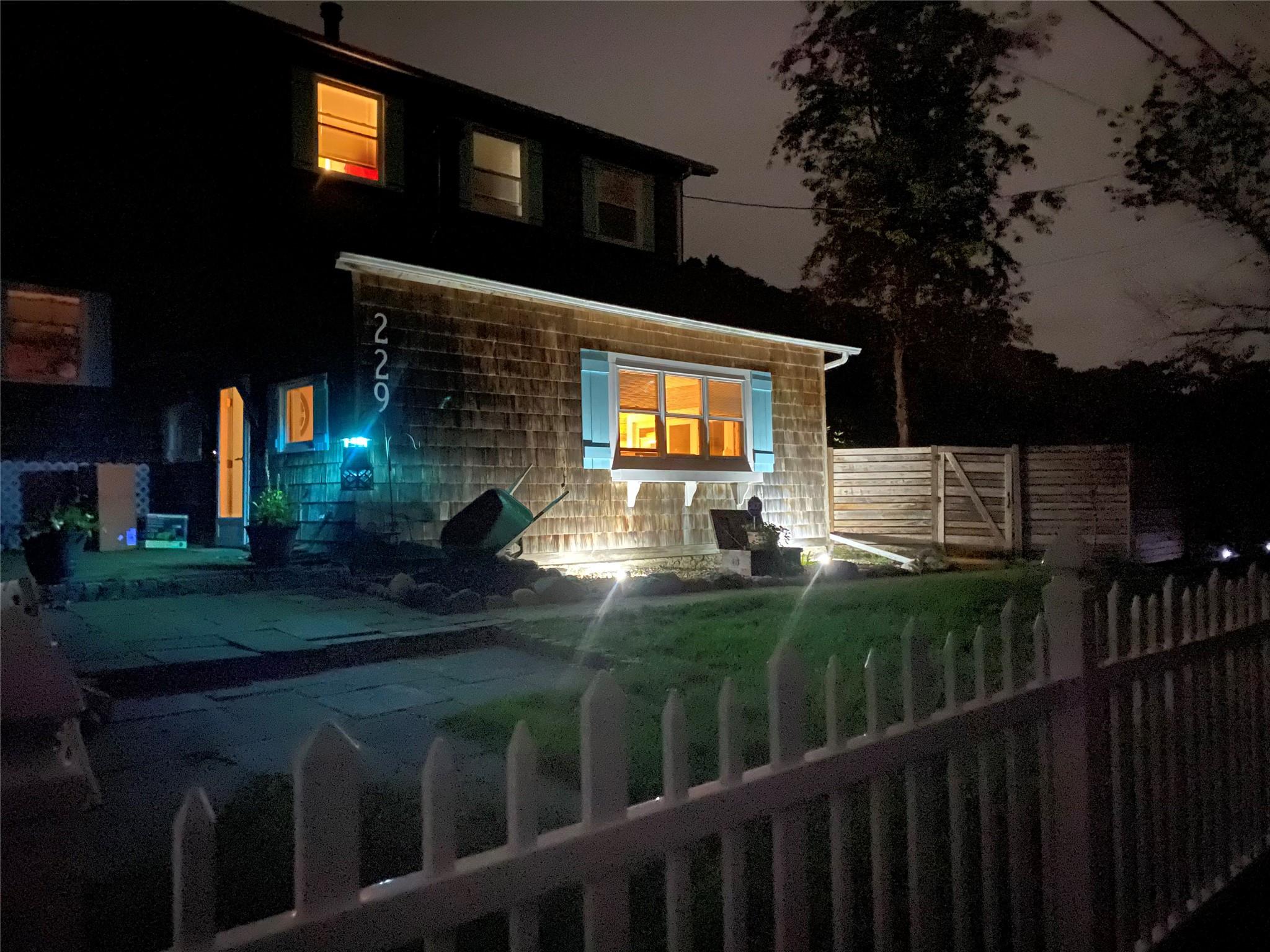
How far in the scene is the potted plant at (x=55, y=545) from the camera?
24.0ft

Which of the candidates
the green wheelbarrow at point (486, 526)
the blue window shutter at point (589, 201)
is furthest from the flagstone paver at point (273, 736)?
the blue window shutter at point (589, 201)

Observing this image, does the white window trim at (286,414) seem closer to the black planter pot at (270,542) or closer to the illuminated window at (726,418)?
the black planter pot at (270,542)

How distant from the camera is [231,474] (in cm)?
1180

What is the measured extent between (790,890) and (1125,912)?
5.24 ft

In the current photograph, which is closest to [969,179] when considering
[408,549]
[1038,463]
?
[1038,463]

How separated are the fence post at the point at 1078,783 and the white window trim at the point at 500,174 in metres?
11.0

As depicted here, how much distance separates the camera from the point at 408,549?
9008mm

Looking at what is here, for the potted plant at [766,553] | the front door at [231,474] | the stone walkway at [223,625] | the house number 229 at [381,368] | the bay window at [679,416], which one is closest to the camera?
the stone walkway at [223,625]

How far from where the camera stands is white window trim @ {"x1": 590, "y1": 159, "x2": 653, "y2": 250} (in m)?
13.7

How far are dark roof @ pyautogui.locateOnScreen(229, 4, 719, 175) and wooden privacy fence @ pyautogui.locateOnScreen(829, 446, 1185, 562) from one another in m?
5.65

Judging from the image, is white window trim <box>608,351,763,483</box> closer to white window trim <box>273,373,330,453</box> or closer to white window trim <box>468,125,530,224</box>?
white window trim <box>468,125,530,224</box>

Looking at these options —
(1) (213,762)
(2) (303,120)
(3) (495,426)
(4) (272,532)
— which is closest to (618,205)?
(2) (303,120)

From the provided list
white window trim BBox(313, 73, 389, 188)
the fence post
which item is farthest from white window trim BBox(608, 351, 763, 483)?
the fence post

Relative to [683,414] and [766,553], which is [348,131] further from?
[766,553]
